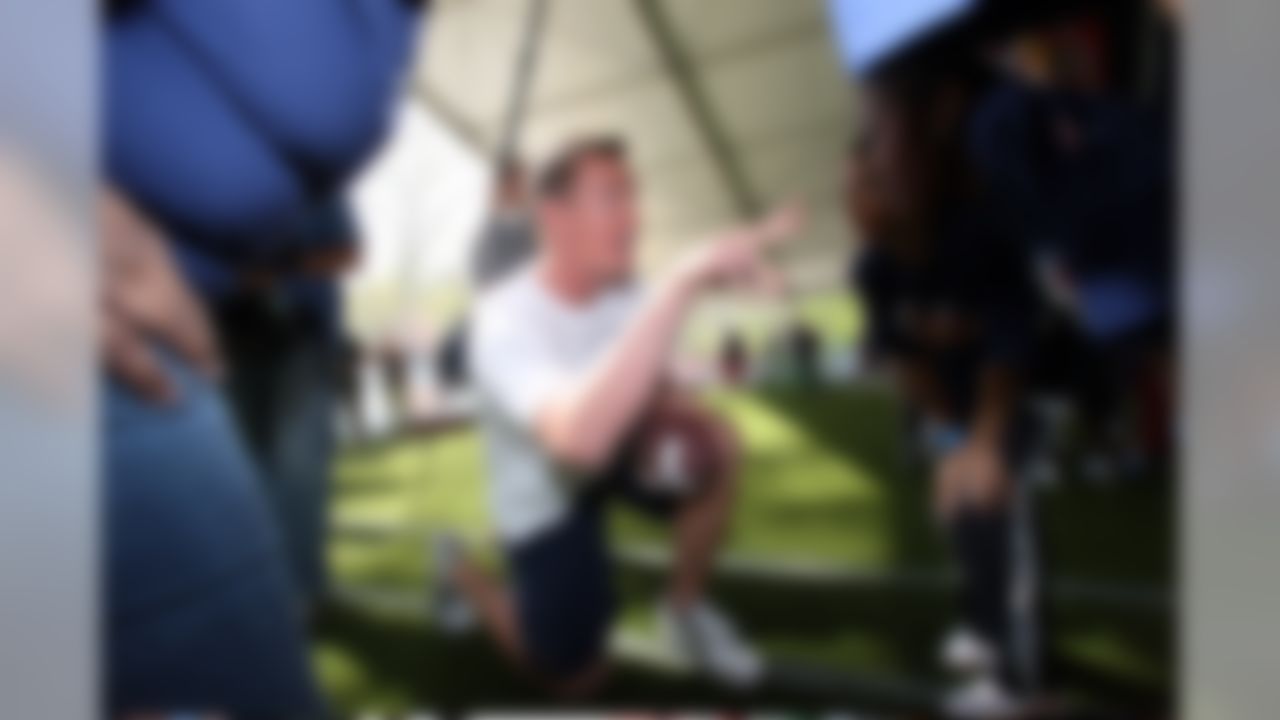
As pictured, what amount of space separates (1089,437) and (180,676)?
88cm

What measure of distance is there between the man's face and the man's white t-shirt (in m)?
0.03

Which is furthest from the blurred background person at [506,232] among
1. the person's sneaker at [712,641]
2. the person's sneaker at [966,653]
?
the person's sneaker at [966,653]

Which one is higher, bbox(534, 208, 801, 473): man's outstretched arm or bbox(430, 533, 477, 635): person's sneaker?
bbox(534, 208, 801, 473): man's outstretched arm

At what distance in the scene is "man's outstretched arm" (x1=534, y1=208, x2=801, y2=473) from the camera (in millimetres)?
1054

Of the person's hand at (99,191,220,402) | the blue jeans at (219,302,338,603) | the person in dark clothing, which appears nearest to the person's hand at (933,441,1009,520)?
the person in dark clothing

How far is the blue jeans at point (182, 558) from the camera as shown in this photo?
102cm

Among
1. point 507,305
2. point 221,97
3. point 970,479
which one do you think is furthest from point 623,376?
point 221,97

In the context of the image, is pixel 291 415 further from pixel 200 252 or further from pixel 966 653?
pixel 966 653

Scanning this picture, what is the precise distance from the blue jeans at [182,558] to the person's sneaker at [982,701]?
0.65 metres

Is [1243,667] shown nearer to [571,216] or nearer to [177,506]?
[571,216]

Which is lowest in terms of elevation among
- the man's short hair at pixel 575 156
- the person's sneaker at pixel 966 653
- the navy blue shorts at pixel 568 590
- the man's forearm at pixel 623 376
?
the person's sneaker at pixel 966 653

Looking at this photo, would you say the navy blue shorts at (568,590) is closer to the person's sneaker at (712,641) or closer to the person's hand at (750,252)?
the person's sneaker at (712,641)

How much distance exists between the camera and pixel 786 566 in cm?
107

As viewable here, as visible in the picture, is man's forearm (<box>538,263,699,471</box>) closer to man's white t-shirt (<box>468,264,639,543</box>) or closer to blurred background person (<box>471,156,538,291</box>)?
man's white t-shirt (<box>468,264,639,543</box>)
